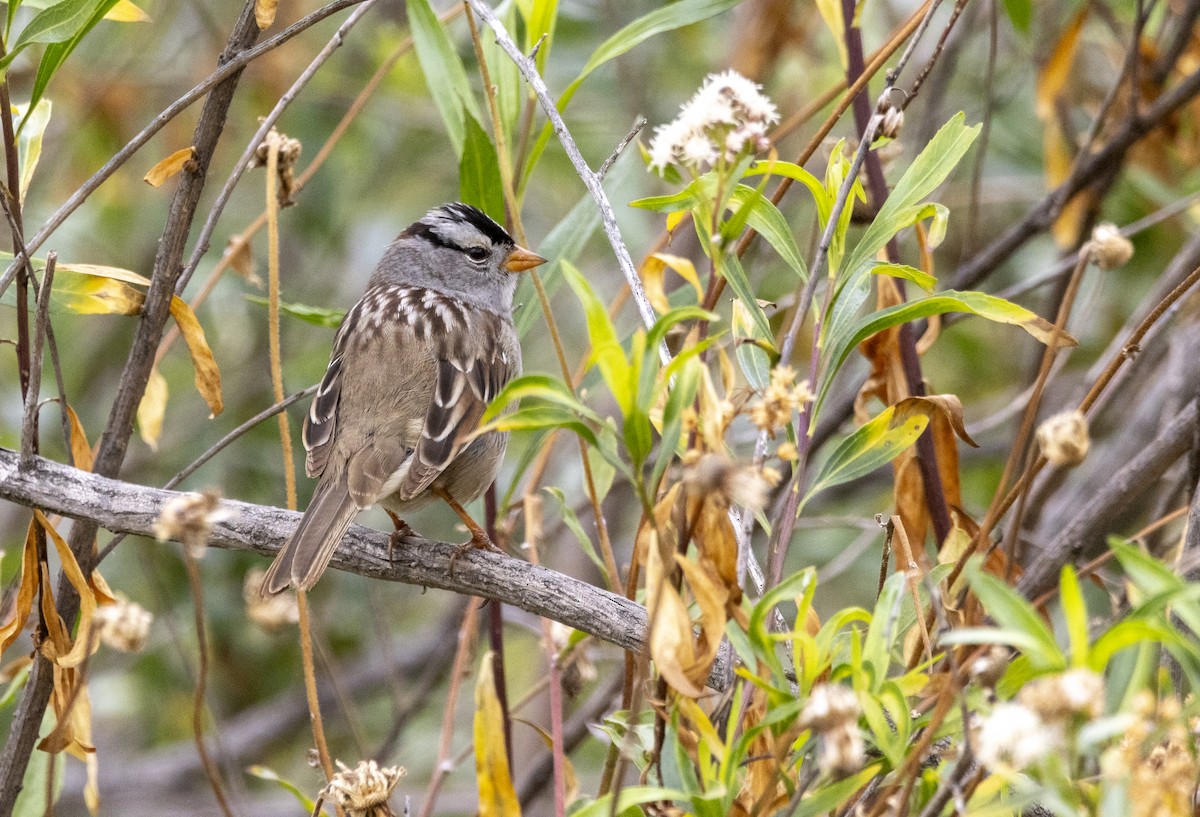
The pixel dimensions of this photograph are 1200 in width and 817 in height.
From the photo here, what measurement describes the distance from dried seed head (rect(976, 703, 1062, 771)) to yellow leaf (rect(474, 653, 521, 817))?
2.57 feet

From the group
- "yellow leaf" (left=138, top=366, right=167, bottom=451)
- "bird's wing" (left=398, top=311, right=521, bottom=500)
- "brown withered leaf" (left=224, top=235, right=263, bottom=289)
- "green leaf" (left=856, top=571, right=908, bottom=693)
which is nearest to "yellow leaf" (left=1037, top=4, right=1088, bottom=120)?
"bird's wing" (left=398, top=311, right=521, bottom=500)

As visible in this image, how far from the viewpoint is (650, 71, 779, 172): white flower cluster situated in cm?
166

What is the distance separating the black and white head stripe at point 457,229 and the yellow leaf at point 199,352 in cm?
111

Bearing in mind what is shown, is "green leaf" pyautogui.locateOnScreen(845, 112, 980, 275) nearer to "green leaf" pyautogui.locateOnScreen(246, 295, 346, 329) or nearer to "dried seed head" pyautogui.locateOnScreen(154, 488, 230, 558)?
"dried seed head" pyautogui.locateOnScreen(154, 488, 230, 558)

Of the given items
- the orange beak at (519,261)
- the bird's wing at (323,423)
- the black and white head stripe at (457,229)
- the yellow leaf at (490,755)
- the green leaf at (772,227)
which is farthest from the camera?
the black and white head stripe at (457,229)

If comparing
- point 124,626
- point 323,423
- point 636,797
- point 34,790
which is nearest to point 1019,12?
point 323,423

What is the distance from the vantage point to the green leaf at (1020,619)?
1.35 meters

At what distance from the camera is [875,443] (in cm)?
213

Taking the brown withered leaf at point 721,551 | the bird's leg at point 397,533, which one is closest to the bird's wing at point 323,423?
the bird's leg at point 397,533

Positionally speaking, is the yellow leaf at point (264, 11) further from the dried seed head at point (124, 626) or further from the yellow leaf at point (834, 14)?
the dried seed head at point (124, 626)

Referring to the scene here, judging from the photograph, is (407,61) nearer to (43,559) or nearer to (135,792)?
(135,792)

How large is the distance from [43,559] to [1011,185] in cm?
374

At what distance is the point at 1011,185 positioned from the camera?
481cm

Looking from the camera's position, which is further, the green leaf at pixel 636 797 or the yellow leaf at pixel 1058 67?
the yellow leaf at pixel 1058 67
